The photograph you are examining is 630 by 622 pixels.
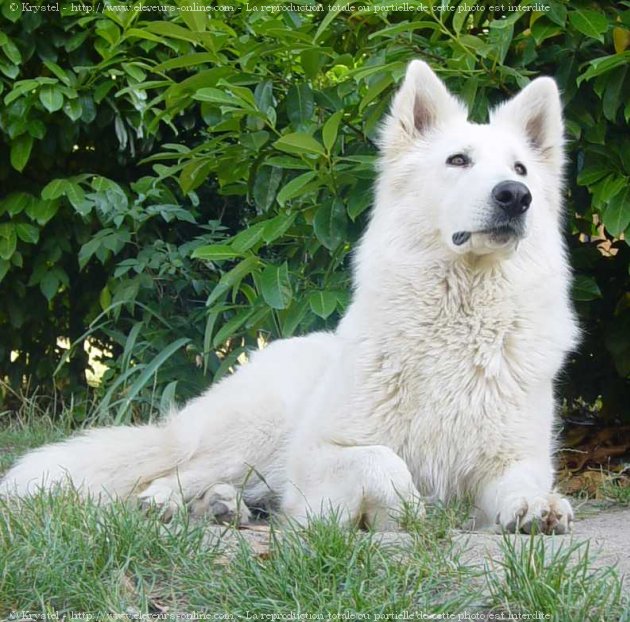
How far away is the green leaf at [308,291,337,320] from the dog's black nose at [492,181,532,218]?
1.18 meters

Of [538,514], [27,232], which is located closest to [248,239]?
[27,232]

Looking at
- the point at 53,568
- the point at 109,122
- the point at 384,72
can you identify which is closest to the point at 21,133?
the point at 109,122

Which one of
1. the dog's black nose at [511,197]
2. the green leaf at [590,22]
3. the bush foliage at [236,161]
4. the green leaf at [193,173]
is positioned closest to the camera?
the dog's black nose at [511,197]

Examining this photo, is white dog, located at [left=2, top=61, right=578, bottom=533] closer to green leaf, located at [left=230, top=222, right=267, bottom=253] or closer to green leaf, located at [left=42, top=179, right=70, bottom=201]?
green leaf, located at [left=230, top=222, right=267, bottom=253]

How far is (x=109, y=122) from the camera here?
19.9 ft

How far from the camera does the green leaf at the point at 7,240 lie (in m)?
5.69

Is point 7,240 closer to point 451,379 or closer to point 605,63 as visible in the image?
point 451,379

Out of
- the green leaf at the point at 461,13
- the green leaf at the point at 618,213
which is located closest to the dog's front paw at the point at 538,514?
the green leaf at the point at 618,213

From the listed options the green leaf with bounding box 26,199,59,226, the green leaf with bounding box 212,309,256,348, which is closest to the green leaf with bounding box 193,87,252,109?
the green leaf with bounding box 212,309,256,348

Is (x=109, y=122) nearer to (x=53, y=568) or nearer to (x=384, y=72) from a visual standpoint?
(x=384, y=72)

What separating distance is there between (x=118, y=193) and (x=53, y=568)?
3.52 meters

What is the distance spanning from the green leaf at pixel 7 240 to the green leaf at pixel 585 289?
302 centimetres

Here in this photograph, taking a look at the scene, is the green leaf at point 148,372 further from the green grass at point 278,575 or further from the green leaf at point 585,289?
the green grass at point 278,575

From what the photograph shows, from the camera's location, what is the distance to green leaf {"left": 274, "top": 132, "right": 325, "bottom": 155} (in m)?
4.17
